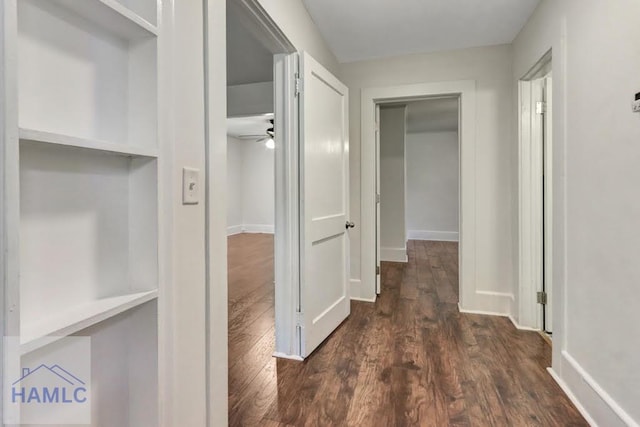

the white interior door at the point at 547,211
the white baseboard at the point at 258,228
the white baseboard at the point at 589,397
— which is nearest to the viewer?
the white baseboard at the point at 589,397

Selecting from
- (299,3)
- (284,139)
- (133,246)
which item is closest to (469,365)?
(284,139)

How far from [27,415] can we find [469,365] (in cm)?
211

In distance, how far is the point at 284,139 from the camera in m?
2.08

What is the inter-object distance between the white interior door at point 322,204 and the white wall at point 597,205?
1.41 m

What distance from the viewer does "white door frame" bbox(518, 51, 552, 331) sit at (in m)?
2.50

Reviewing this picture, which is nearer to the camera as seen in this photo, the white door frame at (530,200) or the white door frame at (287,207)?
the white door frame at (287,207)

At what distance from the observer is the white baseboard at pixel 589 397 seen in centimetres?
133

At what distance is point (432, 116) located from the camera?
18.8 ft

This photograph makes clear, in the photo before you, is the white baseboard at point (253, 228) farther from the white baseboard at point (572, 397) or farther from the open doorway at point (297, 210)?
the white baseboard at point (572, 397)

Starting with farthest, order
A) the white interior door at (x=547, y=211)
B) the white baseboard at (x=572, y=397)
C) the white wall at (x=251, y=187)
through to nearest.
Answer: the white wall at (x=251, y=187)
the white interior door at (x=547, y=211)
the white baseboard at (x=572, y=397)

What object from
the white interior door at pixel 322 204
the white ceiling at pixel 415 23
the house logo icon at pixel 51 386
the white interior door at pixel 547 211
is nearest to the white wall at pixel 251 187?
the white ceiling at pixel 415 23

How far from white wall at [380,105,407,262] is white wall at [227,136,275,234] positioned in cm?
368

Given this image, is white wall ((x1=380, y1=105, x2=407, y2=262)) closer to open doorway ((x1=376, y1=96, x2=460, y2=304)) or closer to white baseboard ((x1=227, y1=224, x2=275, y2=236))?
open doorway ((x1=376, y1=96, x2=460, y2=304))

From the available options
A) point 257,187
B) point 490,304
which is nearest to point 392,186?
point 490,304
